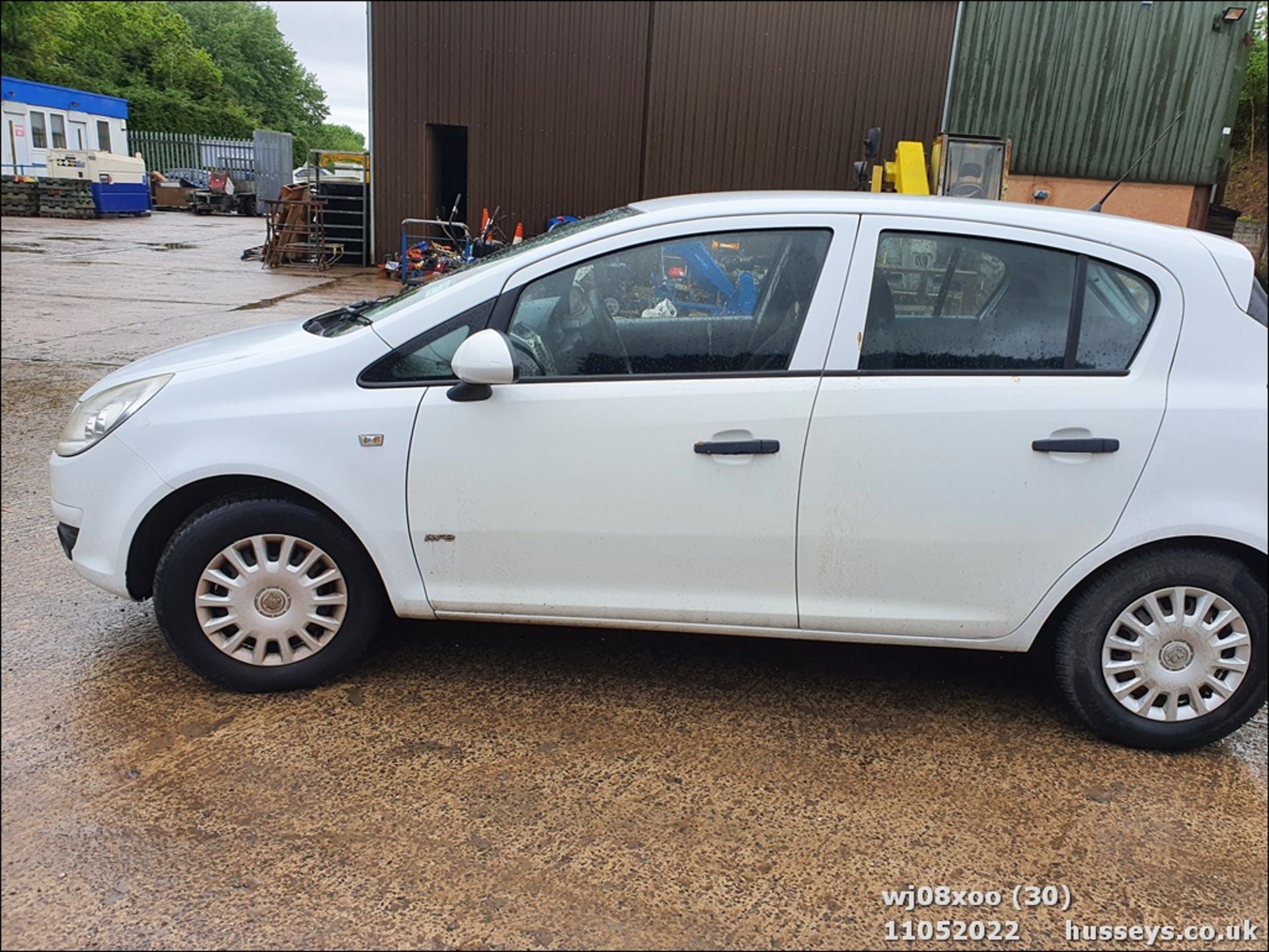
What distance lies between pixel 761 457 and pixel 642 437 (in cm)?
37

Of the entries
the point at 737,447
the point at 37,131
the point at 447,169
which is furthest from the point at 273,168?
the point at 737,447

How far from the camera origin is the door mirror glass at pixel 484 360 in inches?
118

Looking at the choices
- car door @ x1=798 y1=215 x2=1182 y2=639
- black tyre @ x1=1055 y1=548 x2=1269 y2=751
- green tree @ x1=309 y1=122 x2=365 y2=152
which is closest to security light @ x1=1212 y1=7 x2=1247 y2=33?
green tree @ x1=309 y1=122 x2=365 y2=152

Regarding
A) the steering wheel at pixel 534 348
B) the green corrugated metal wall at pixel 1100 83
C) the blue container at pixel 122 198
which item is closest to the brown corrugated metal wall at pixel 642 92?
the green corrugated metal wall at pixel 1100 83

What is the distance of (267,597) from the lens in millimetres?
3221

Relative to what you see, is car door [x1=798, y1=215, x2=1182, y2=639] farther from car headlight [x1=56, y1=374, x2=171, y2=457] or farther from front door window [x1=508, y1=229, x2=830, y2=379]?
car headlight [x1=56, y1=374, x2=171, y2=457]

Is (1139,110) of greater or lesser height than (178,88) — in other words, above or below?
above

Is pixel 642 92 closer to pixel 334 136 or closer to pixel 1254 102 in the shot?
pixel 334 136

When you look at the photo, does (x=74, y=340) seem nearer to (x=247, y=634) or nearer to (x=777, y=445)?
(x=247, y=634)

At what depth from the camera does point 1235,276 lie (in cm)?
305

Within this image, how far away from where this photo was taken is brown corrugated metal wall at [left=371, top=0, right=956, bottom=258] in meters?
16.4

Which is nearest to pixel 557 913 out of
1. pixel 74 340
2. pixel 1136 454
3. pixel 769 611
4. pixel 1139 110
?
pixel 769 611

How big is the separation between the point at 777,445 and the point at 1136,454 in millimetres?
1082

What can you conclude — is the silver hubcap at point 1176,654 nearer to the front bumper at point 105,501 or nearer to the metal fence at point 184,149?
the front bumper at point 105,501
